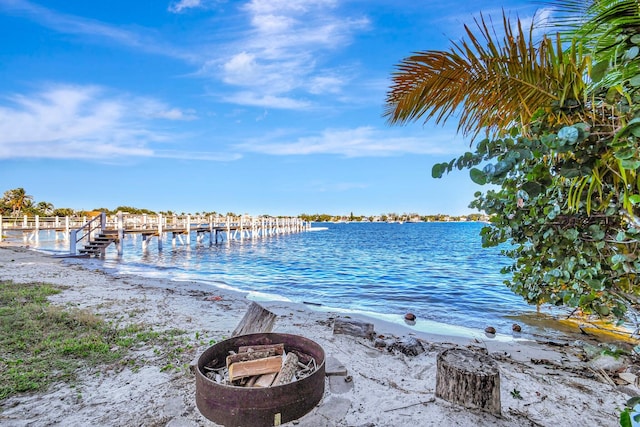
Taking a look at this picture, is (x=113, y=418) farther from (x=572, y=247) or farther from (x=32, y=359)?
(x=572, y=247)

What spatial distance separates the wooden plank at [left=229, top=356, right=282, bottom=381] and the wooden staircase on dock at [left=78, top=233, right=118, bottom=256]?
1854cm

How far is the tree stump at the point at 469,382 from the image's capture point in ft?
11.0

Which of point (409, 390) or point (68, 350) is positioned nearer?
point (409, 390)

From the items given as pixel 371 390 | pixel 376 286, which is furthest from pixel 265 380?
pixel 376 286

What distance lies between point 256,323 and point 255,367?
131cm

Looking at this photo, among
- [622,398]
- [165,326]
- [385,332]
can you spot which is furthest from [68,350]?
[622,398]

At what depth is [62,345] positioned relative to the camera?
4.62 m

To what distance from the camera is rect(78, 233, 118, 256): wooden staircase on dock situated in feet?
59.3

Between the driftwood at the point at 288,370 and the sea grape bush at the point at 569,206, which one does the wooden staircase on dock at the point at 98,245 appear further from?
the sea grape bush at the point at 569,206

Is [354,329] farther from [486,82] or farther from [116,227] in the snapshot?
[116,227]

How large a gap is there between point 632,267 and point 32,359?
6.19 metres

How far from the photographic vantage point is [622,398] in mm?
3904

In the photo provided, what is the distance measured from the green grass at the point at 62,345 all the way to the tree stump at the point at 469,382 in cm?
323

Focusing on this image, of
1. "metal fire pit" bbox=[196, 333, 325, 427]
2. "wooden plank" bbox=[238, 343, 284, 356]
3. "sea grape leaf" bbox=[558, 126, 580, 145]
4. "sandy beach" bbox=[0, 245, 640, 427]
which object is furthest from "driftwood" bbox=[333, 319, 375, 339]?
"sea grape leaf" bbox=[558, 126, 580, 145]
